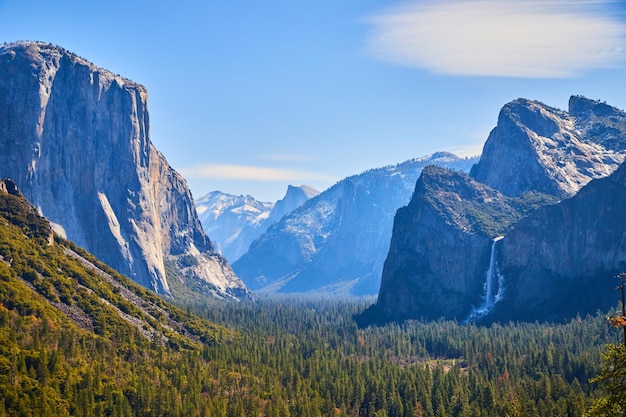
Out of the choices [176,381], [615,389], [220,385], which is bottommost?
[220,385]

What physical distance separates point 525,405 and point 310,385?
56.4 metres

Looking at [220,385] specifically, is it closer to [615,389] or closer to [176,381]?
[176,381]

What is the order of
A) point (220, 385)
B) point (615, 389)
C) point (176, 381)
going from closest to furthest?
1. point (615, 389)
2. point (176, 381)
3. point (220, 385)

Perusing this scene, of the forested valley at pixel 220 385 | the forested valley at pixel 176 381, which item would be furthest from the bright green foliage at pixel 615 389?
the forested valley at pixel 220 385

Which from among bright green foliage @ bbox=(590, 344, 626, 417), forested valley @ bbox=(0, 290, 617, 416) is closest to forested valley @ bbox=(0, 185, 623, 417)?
forested valley @ bbox=(0, 290, 617, 416)

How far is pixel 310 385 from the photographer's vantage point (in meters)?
182

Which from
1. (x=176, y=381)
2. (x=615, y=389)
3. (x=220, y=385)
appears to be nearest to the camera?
(x=615, y=389)

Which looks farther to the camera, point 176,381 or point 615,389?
point 176,381

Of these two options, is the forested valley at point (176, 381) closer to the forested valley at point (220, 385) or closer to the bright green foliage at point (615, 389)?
the forested valley at point (220, 385)

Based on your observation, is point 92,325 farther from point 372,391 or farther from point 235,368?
point 372,391

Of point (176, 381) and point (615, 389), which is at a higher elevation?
point (615, 389)

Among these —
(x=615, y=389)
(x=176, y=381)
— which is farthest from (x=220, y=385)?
(x=615, y=389)

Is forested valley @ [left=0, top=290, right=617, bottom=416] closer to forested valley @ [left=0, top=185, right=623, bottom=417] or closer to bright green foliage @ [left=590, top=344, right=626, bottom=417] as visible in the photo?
forested valley @ [left=0, top=185, right=623, bottom=417]

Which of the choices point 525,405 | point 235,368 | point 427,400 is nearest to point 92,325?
point 235,368
